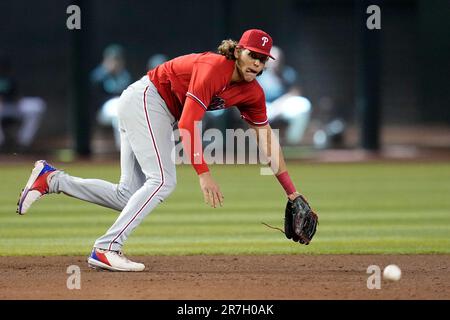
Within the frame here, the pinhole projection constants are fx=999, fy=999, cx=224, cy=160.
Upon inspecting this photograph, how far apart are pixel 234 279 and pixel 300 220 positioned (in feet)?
2.14

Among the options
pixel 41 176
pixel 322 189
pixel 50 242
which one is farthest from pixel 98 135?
pixel 41 176

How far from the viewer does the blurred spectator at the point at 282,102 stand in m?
17.2

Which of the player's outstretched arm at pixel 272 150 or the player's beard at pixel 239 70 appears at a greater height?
the player's beard at pixel 239 70

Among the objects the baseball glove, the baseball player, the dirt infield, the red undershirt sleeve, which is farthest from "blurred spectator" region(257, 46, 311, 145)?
the red undershirt sleeve

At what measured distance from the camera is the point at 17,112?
61.0 feet

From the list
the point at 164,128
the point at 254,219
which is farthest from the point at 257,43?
the point at 254,219

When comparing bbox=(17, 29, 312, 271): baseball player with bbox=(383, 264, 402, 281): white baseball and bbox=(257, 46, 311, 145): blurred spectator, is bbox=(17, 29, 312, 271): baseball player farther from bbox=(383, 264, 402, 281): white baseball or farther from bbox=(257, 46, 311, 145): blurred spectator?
bbox=(257, 46, 311, 145): blurred spectator

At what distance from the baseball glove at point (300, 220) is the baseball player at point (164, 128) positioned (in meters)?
0.07

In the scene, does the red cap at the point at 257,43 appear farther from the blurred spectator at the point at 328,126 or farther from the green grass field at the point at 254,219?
the blurred spectator at the point at 328,126

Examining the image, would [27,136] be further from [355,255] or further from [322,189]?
[355,255]

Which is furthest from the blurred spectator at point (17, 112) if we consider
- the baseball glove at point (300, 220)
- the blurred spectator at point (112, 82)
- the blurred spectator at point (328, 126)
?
the baseball glove at point (300, 220)

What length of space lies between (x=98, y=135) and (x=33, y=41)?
2399 mm

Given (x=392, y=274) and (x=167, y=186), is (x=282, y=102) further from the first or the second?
(x=392, y=274)

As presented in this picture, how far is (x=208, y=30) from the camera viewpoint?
67.6ft
